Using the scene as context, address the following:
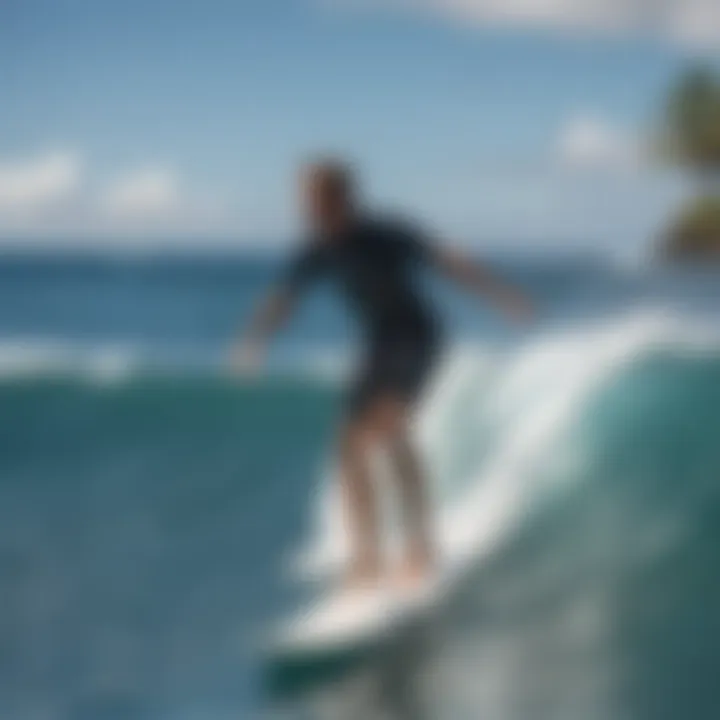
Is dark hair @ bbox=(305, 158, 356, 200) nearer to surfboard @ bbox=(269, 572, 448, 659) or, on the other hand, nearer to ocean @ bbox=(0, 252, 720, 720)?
ocean @ bbox=(0, 252, 720, 720)

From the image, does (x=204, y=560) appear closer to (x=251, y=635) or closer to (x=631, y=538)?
(x=251, y=635)

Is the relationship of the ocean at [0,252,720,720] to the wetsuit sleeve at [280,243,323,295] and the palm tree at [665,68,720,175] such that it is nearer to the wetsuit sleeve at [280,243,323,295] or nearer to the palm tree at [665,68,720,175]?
Answer: the wetsuit sleeve at [280,243,323,295]

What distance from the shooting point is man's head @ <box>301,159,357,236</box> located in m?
0.99

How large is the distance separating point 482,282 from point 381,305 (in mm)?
85

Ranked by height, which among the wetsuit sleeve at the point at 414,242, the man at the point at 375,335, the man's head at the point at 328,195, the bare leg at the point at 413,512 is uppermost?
the man's head at the point at 328,195

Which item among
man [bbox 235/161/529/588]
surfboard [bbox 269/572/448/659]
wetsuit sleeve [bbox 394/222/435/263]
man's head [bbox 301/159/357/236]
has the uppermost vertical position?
man's head [bbox 301/159/357/236]

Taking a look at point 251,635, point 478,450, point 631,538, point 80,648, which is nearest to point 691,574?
point 631,538

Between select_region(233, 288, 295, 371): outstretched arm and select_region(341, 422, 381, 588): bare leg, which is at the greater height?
select_region(233, 288, 295, 371): outstretched arm

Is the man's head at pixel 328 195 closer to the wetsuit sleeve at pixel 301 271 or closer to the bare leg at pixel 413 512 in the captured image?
the wetsuit sleeve at pixel 301 271

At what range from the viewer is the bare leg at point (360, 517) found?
0.98 meters

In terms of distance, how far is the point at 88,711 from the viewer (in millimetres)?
982

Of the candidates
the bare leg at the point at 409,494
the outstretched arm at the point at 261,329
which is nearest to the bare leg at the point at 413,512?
Result: the bare leg at the point at 409,494

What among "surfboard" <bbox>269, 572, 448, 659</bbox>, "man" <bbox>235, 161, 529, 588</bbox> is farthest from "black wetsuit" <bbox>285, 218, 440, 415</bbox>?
"surfboard" <bbox>269, 572, 448, 659</bbox>

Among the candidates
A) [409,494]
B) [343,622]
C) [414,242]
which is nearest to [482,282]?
[414,242]
